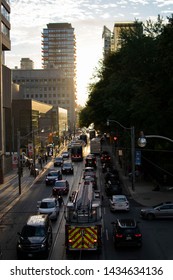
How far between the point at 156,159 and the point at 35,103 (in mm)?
59424

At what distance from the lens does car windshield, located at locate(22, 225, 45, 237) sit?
2289cm

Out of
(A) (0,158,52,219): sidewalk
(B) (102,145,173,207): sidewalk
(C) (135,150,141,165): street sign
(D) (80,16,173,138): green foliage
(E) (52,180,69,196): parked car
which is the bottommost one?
(A) (0,158,52,219): sidewalk

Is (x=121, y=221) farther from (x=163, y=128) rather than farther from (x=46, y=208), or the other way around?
(x=163, y=128)

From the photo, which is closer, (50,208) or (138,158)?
(50,208)

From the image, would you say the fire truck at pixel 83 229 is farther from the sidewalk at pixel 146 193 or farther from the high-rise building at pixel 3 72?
the high-rise building at pixel 3 72

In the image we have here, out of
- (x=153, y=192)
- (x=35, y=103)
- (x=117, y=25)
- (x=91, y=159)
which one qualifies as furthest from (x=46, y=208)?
(x=117, y=25)

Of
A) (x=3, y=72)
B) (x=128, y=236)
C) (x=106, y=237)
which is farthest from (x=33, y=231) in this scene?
(x=3, y=72)

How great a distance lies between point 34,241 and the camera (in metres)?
22.2

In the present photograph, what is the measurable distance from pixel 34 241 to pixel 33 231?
3.20ft

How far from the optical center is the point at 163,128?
4988 centimetres

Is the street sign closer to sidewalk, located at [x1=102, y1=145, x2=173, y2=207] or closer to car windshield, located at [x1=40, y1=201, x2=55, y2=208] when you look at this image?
sidewalk, located at [x1=102, y1=145, x2=173, y2=207]

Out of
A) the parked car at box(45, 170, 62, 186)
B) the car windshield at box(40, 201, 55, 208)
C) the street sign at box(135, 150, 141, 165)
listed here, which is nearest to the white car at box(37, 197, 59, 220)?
the car windshield at box(40, 201, 55, 208)

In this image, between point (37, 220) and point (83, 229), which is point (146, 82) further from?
point (83, 229)

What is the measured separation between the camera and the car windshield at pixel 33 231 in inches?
901
